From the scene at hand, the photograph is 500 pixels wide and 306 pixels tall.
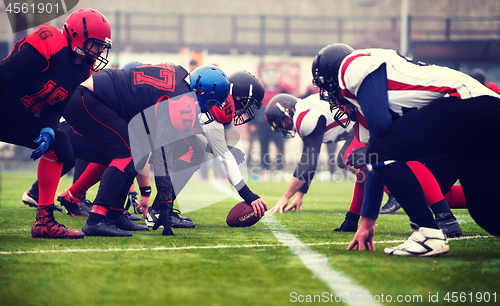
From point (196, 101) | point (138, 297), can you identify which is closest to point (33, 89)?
point (196, 101)

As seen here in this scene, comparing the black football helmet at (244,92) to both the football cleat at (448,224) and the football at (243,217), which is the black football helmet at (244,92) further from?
the football cleat at (448,224)

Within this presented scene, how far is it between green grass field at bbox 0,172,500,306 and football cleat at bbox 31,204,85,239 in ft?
0.30

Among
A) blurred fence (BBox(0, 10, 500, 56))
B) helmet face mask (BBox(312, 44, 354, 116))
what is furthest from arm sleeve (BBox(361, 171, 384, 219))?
blurred fence (BBox(0, 10, 500, 56))

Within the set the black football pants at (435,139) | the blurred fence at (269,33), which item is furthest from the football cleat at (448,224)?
the blurred fence at (269,33)

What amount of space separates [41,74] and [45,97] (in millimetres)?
172

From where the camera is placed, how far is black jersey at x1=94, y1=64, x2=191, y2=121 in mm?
4051

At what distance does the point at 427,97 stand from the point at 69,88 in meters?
2.51

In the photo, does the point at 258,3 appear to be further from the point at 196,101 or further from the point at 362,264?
the point at 362,264

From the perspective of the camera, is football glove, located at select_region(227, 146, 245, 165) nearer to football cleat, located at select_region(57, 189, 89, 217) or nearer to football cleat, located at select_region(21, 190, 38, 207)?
football cleat, located at select_region(57, 189, 89, 217)

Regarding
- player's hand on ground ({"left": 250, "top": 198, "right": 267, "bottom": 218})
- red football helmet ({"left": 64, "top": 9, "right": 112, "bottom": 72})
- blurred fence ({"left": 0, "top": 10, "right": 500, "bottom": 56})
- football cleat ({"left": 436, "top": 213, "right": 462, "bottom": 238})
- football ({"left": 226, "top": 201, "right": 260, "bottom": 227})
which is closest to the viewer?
red football helmet ({"left": 64, "top": 9, "right": 112, "bottom": 72})

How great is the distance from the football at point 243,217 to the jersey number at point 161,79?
4.41 feet

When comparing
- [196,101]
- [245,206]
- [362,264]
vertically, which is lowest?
[245,206]

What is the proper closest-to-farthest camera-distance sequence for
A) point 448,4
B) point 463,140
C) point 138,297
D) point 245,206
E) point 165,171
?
1. point 138,297
2. point 463,140
3. point 165,171
4. point 245,206
5. point 448,4

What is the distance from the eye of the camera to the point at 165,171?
13.2ft
